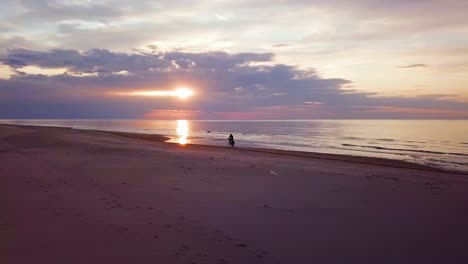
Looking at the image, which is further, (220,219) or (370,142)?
(370,142)

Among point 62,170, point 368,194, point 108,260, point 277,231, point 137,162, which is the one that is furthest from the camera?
point 137,162

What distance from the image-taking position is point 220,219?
27.3ft

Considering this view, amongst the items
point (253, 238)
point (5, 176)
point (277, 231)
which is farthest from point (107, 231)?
point (5, 176)

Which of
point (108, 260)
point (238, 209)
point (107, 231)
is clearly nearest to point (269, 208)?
point (238, 209)

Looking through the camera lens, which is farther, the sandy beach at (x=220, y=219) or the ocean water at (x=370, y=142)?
the ocean water at (x=370, y=142)

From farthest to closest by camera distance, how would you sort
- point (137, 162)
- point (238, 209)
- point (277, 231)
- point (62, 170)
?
1. point (137, 162)
2. point (62, 170)
3. point (238, 209)
4. point (277, 231)

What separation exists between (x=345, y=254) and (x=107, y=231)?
4437 millimetres

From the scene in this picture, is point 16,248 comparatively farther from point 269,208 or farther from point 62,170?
point 62,170

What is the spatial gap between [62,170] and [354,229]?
11.6 meters

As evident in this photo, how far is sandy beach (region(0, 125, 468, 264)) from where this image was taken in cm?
624

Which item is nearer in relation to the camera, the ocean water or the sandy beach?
the sandy beach

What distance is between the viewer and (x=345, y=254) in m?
6.50

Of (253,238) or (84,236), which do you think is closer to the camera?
(84,236)

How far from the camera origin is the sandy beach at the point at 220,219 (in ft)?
20.5
